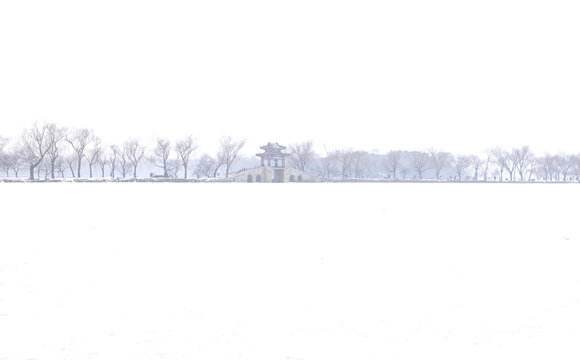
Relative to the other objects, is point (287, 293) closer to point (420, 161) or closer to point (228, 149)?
point (228, 149)

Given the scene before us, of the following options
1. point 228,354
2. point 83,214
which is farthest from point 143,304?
point 83,214

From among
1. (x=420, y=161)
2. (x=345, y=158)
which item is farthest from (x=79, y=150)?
(x=420, y=161)

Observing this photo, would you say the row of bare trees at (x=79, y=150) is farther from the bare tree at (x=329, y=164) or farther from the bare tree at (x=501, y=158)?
the bare tree at (x=501, y=158)

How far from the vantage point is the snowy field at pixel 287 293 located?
16.5ft

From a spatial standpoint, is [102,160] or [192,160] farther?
[192,160]

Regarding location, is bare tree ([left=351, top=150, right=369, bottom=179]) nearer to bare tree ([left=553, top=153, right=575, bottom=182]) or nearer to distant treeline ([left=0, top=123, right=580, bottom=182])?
distant treeline ([left=0, top=123, right=580, bottom=182])

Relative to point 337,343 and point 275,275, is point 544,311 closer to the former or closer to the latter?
point 337,343

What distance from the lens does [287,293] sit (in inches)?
279

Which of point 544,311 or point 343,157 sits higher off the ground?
point 343,157

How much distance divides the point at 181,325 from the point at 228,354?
3.41ft

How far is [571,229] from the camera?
1436 cm

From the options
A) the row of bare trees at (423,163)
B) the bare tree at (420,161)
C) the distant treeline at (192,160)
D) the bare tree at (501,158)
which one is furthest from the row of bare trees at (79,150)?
the bare tree at (501,158)

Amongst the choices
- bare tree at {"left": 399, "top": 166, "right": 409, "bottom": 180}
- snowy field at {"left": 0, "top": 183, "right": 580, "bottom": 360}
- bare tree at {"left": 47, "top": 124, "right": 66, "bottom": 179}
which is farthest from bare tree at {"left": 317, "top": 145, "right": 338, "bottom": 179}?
snowy field at {"left": 0, "top": 183, "right": 580, "bottom": 360}

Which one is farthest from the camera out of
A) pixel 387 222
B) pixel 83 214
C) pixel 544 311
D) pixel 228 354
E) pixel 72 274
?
pixel 83 214
